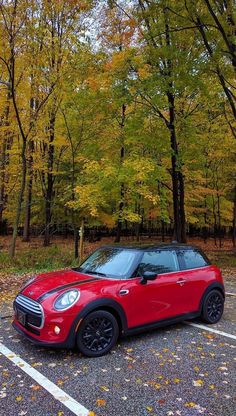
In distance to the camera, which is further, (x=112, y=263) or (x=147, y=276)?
(x=112, y=263)

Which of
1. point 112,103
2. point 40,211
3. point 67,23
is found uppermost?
point 67,23

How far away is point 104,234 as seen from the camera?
30.7 metres

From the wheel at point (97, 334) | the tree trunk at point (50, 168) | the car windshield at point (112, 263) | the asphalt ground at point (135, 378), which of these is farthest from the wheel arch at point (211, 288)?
the tree trunk at point (50, 168)

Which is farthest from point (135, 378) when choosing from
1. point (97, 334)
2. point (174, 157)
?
point (174, 157)

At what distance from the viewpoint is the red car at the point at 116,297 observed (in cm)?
421

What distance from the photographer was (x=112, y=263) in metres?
5.27

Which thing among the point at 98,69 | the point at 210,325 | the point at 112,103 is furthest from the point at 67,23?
the point at 210,325

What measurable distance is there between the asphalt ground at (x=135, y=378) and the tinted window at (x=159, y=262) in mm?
1040

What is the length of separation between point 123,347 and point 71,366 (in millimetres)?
908

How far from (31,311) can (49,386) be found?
3.51 feet

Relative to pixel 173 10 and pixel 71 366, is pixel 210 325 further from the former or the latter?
pixel 173 10

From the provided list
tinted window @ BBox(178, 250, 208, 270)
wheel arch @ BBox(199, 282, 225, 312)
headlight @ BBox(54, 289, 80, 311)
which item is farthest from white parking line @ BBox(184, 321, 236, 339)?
headlight @ BBox(54, 289, 80, 311)

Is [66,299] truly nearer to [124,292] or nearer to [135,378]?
[124,292]

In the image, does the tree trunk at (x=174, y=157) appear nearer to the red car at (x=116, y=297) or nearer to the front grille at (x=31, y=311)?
the red car at (x=116, y=297)
